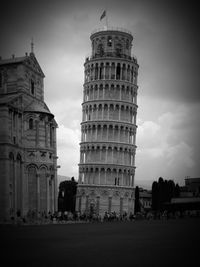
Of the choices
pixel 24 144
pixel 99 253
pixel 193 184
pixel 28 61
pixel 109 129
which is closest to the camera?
pixel 99 253

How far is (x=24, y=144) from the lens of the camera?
55375 mm

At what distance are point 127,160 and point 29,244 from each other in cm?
5881

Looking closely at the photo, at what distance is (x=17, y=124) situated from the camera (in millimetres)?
54250

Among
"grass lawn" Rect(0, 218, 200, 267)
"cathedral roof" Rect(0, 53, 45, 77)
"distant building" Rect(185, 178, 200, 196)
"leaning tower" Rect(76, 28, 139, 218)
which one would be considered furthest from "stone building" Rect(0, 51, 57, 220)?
"distant building" Rect(185, 178, 200, 196)

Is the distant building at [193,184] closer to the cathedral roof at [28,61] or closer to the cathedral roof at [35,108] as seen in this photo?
the cathedral roof at [28,61]

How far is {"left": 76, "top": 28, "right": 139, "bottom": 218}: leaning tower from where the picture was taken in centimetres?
8000

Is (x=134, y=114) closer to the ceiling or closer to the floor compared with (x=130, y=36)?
closer to the floor

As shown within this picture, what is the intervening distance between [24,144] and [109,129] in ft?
92.6

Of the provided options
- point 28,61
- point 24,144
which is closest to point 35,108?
point 24,144

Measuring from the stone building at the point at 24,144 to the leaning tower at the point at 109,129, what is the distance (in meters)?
20.9

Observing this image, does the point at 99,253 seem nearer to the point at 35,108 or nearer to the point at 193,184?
the point at 35,108

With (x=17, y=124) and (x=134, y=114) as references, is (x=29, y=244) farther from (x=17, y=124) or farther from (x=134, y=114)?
(x=134, y=114)

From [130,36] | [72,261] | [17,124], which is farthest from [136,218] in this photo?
[72,261]

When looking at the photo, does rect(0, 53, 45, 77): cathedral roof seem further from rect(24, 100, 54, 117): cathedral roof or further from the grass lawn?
the grass lawn
